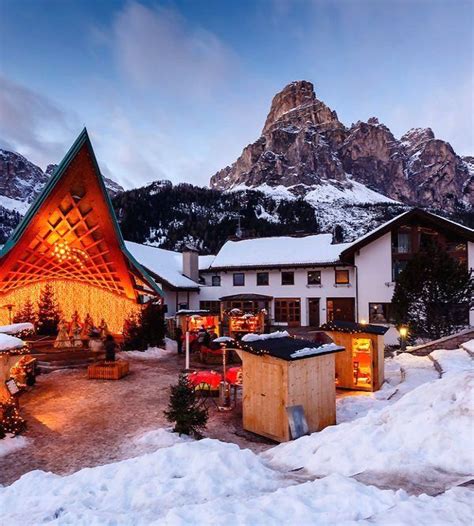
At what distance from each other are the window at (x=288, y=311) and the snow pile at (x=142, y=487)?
28.7 m

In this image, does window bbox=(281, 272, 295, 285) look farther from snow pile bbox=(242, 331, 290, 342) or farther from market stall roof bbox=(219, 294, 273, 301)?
snow pile bbox=(242, 331, 290, 342)

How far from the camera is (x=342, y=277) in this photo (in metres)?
34.2

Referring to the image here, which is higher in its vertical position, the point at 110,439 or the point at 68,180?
the point at 68,180

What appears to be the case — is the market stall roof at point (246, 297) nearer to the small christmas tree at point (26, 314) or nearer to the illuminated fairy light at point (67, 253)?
the illuminated fairy light at point (67, 253)

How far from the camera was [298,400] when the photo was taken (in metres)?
10.4

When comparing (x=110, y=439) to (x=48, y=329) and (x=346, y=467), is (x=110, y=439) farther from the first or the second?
(x=48, y=329)

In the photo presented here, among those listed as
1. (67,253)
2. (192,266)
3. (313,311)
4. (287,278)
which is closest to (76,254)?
(67,253)

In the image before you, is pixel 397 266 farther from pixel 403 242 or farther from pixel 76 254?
pixel 76 254

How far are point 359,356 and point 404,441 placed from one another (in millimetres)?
8515

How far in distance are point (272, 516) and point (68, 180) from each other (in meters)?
17.2

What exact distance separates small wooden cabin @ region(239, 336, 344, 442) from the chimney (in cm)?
2729

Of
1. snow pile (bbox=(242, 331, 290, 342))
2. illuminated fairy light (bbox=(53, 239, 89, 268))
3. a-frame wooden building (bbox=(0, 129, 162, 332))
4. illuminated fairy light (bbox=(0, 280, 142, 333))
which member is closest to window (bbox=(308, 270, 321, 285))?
a-frame wooden building (bbox=(0, 129, 162, 332))

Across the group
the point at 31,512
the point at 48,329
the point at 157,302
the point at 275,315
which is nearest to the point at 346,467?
the point at 31,512

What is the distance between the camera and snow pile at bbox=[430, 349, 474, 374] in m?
13.6
